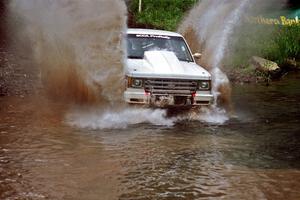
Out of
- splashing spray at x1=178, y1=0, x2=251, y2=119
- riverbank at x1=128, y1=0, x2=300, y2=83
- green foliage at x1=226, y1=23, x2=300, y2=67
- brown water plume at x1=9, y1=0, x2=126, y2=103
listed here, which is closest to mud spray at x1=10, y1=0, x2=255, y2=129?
brown water plume at x1=9, y1=0, x2=126, y2=103

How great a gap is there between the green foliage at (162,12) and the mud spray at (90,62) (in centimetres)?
1174

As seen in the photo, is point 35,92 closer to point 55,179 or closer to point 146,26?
point 55,179

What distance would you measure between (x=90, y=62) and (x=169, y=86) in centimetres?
201

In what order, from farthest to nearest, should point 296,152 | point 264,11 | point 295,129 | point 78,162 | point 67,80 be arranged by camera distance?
point 264,11 → point 67,80 → point 295,129 → point 296,152 → point 78,162

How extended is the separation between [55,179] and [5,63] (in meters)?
10.9

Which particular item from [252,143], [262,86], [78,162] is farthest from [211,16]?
[78,162]

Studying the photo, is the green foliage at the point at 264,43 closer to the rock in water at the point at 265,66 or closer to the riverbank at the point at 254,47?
the riverbank at the point at 254,47

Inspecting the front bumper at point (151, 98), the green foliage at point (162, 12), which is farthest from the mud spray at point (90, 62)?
the green foliage at point (162, 12)

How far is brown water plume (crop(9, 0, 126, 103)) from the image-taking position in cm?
965

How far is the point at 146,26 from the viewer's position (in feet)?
79.6

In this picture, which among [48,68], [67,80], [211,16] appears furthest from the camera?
[211,16]

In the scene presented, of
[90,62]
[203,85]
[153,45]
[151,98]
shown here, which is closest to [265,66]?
[153,45]

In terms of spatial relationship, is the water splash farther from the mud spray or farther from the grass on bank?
the grass on bank

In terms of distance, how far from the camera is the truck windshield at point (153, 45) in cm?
1016
